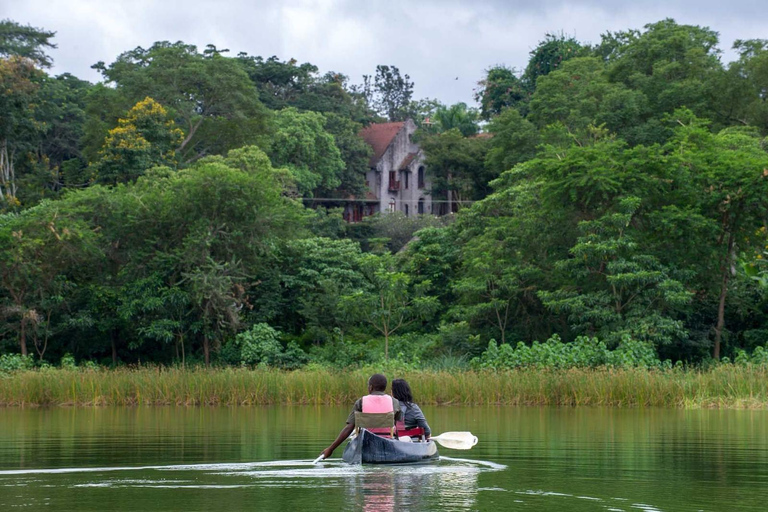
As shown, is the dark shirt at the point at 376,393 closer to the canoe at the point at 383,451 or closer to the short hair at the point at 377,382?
the short hair at the point at 377,382

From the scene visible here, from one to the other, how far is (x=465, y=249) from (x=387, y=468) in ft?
76.4

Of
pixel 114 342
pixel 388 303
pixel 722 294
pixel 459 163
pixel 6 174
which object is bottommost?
pixel 114 342

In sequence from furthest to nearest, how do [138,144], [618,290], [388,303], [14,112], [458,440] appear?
[14,112]
[138,144]
[388,303]
[618,290]
[458,440]

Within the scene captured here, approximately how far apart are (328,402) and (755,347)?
12601 millimetres

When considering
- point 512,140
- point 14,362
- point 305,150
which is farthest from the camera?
point 305,150

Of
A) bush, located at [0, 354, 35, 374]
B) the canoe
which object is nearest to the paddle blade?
the canoe

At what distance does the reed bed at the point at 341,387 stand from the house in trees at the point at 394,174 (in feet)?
127

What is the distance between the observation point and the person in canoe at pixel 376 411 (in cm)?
1306

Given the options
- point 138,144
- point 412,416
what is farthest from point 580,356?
point 138,144

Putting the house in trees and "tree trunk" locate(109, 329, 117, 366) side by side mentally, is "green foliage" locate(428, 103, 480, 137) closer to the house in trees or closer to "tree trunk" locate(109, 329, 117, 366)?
the house in trees

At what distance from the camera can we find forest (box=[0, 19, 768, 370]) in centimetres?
3106

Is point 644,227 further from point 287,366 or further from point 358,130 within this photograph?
point 358,130

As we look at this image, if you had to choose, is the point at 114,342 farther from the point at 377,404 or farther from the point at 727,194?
the point at 377,404

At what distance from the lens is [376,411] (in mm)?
13078
